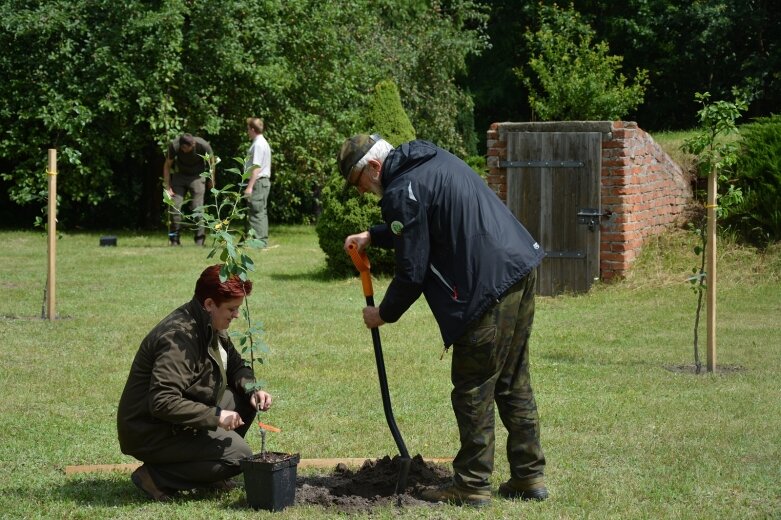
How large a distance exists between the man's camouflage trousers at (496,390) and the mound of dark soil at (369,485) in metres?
0.39

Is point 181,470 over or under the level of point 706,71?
under

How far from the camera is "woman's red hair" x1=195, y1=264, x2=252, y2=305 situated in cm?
541

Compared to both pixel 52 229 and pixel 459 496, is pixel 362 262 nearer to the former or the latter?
pixel 459 496

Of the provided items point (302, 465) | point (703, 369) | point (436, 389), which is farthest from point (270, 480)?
point (703, 369)

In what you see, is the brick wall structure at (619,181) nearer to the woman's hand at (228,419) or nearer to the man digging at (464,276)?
the man digging at (464,276)

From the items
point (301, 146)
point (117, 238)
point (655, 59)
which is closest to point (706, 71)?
point (655, 59)

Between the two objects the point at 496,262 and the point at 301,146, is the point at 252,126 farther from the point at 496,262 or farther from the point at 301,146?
the point at 496,262

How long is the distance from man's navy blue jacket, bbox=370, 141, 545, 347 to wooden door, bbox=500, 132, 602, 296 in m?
8.29

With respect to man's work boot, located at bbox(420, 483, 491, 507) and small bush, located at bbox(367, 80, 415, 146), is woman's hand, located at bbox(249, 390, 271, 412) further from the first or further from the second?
small bush, located at bbox(367, 80, 415, 146)

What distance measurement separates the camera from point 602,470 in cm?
624

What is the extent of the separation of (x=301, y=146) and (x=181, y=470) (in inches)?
666

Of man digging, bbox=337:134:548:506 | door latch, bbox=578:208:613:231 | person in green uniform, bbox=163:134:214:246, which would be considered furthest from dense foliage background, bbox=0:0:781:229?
man digging, bbox=337:134:548:506

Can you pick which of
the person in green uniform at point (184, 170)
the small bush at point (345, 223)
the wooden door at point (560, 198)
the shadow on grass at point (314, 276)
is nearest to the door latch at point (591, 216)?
the wooden door at point (560, 198)

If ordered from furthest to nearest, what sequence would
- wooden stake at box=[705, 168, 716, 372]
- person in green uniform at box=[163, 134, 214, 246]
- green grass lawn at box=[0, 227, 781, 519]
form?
person in green uniform at box=[163, 134, 214, 246], wooden stake at box=[705, 168, 716, 372], green grass lawn at box=[0, 227, 781, 519]
